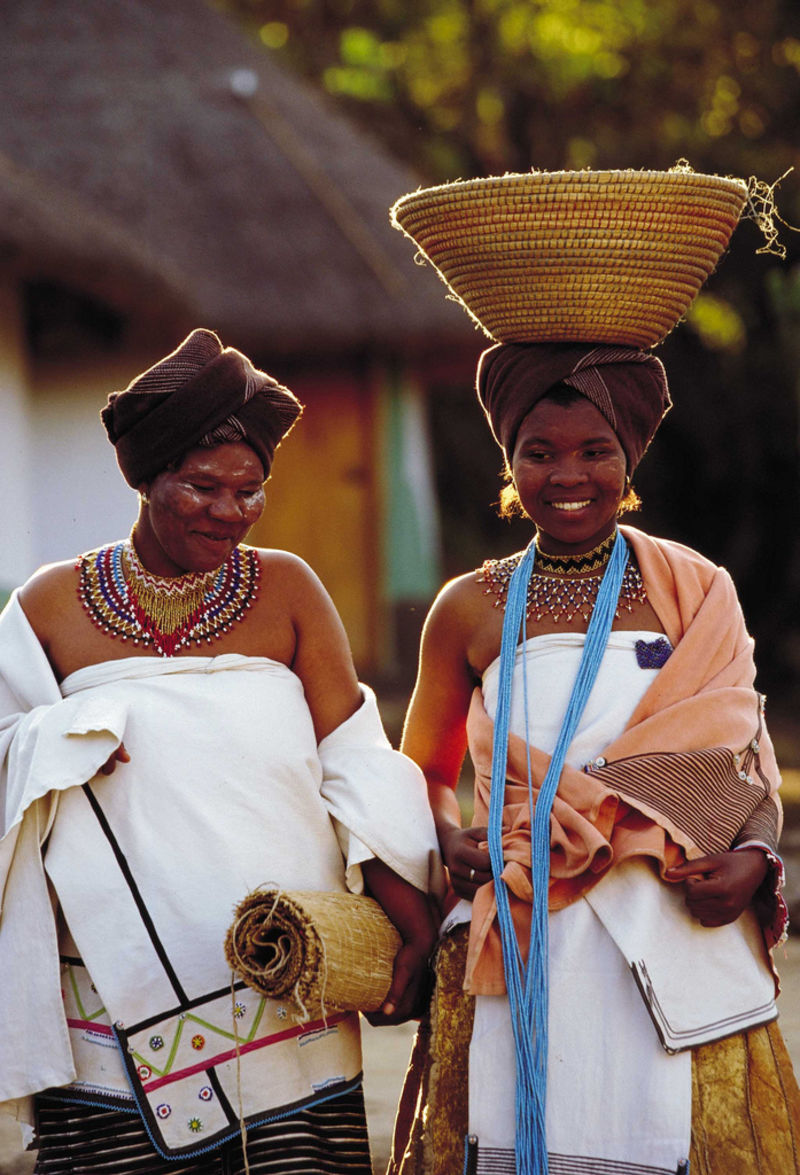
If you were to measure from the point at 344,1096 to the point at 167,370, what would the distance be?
5.00 ft

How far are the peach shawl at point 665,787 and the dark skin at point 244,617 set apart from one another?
21 centimetres

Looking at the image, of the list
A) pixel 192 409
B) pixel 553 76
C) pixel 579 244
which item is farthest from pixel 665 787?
pixel 553 76

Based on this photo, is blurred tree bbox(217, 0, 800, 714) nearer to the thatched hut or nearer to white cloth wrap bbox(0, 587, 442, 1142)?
the thatched hut

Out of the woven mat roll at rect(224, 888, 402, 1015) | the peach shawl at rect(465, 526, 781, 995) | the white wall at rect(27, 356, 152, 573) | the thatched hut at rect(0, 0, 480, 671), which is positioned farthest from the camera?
the thatched hut at rect(0, 0, 480, 671)

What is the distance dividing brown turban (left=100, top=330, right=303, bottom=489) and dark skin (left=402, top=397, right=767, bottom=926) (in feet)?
1.73

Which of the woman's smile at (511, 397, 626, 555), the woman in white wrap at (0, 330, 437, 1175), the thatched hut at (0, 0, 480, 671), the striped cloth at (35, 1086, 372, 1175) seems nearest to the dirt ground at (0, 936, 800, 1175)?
the striped cloth at (35, 1086, 372, 1175)

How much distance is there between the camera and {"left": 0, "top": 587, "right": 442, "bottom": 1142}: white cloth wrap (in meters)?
3.03

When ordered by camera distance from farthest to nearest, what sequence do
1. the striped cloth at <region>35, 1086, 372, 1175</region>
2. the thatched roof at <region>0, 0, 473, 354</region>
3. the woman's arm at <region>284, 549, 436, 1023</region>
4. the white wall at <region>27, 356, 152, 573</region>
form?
the thatched roof at <region>0, 0, 473, 354</region>, the white wall at <region>27, 356, 152, 573</region>, the woman's arm at <region>284, 549, 436, 1023</region>, the striped cloth at <region>35, 1086, 372, 1175</region>

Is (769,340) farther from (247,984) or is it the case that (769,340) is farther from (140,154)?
(247,984)

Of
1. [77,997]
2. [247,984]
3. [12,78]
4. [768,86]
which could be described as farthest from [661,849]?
[768,86]

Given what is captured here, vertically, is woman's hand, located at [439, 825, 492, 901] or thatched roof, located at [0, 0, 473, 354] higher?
thatched roof, located at [0, 0, 473, 354]

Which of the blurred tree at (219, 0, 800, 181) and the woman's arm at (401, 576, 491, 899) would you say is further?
the blurred tree at (219, 0, 800, 181)

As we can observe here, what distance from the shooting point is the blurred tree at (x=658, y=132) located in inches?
672

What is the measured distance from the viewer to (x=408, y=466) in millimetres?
13719
